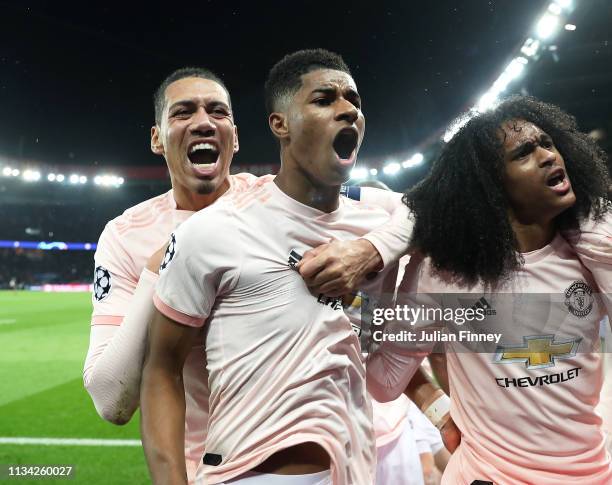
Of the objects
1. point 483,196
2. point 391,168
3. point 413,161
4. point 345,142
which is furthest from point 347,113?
point 391,168

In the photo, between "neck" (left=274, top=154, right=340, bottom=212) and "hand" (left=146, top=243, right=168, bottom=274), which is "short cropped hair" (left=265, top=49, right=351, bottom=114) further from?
"hand" (left=146, top=243, right=168, bottom=274)

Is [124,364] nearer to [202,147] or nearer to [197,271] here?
[197,271]

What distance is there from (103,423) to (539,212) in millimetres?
5529

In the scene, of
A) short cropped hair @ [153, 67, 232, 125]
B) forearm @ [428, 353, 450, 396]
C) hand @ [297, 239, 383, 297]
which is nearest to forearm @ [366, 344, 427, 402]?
forearm @ [428, 353, 450, 396]

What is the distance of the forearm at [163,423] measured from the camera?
152 cm

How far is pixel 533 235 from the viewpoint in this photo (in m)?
1.87

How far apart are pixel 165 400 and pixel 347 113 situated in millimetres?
937

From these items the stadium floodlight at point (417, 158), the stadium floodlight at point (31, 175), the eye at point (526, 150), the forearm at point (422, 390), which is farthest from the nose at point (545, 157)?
the stadium floodlight at point (31, 175)

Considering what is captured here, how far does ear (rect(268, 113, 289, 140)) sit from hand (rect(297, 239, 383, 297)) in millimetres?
410

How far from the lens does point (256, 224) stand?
1674 millimetres

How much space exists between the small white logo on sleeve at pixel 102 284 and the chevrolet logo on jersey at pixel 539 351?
1347mm

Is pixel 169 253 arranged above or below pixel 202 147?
below

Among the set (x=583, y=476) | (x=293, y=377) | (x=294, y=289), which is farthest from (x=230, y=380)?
(x=583, y=476)

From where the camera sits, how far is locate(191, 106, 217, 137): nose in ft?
7.66
